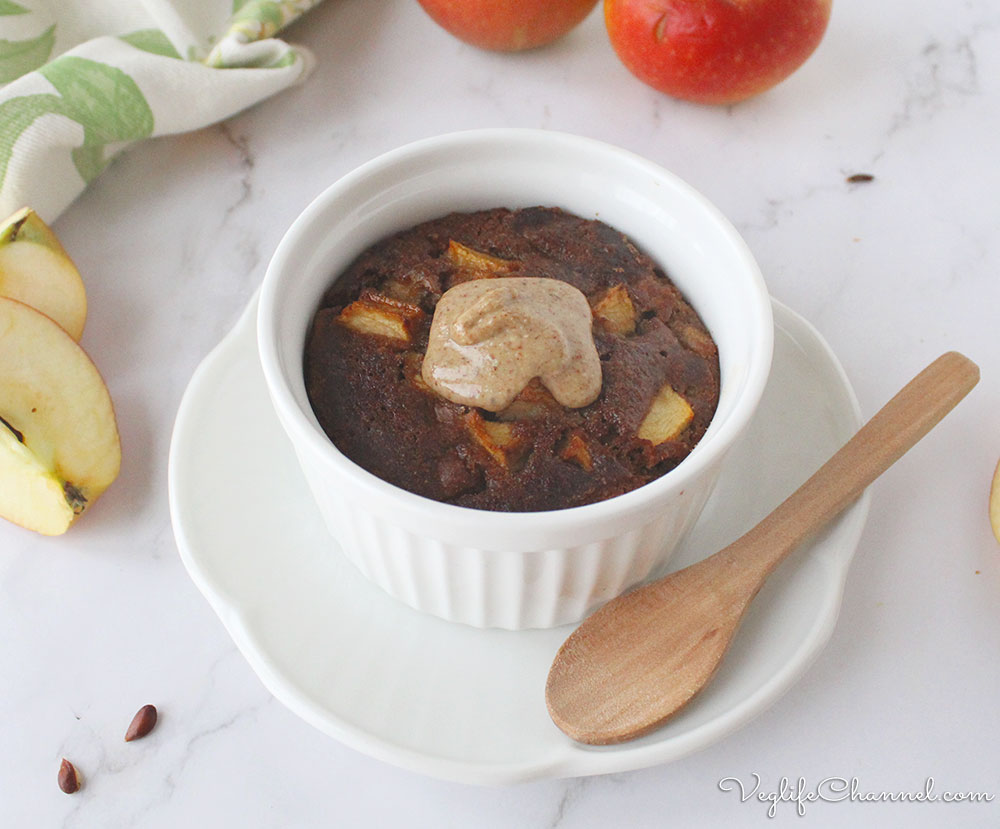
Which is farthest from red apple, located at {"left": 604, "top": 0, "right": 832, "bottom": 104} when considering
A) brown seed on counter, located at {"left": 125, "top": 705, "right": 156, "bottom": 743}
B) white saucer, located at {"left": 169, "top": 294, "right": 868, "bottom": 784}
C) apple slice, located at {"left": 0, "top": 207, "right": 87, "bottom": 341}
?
brown seed on counter, located at {"left": 125, "top": 705, "right": 156, "bottom": 743}

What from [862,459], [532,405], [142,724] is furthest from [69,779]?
[862,459]

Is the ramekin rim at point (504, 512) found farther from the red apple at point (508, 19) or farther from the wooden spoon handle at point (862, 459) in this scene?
the red apple at point (508, 19)

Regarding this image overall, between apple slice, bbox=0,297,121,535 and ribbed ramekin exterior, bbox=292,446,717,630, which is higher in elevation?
apple slice, bbox=0,297,121,535

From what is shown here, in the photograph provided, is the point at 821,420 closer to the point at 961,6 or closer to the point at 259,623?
the point at 259,623

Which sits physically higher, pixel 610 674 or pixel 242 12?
pixel 242 12

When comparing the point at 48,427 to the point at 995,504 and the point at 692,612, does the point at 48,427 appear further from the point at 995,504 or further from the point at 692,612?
the point at 995,504

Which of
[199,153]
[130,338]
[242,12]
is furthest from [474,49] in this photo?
[130,338]

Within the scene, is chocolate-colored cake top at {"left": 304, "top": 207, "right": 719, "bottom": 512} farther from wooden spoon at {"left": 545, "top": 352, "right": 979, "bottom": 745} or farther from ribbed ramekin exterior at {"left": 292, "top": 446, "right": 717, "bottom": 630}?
wooden spoon at {"left": 545, "top": 352, "right": 979, "bottom": 745}
